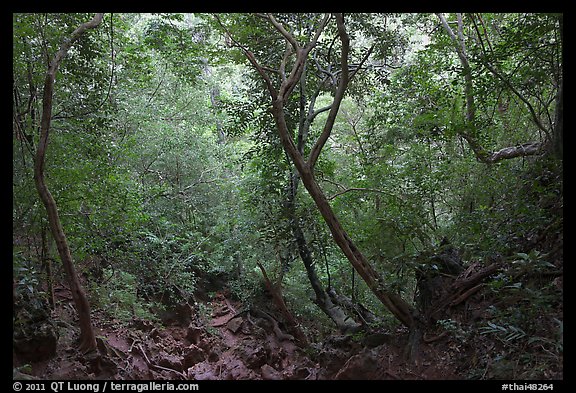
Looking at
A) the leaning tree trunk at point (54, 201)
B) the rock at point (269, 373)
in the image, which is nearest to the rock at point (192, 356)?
the rock at point (269, 373)

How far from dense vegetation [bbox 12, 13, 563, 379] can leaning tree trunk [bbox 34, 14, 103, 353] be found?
0.07ft

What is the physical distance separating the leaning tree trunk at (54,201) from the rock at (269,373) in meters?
2.59

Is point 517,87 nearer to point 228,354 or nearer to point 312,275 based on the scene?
point 312,275

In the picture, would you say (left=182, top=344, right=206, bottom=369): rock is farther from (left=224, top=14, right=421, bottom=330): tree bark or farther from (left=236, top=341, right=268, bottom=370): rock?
(left=224, top=14, right=421, bottom=330): tree bark

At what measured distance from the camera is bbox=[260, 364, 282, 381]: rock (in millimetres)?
6254

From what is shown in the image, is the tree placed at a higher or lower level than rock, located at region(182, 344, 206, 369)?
higher

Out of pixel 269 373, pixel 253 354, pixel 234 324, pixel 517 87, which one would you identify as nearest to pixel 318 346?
pixel 269 373

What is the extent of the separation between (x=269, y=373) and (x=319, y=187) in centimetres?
304

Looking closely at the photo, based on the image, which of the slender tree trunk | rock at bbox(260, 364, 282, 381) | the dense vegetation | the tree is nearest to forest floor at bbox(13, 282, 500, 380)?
rock at bbox(260, 364, 282, 381)

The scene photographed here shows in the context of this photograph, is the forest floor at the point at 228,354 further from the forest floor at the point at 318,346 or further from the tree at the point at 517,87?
the tree at the point at 517,87

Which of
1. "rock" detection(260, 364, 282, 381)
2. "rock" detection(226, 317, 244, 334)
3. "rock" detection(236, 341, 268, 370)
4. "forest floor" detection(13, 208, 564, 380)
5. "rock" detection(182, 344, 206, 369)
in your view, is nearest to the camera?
"forest floor" detection(13, 208, 564, 380)

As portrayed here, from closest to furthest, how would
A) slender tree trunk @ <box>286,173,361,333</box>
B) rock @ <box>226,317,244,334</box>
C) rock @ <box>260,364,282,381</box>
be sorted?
rock @ <box>260,364,282,381</box> < slender tree trunk @ <box>286,173,361,333</box> < rock @ <box>226,317,244,334</box>

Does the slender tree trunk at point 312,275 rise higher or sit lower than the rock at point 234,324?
higher

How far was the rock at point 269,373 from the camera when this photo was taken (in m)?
6.25
